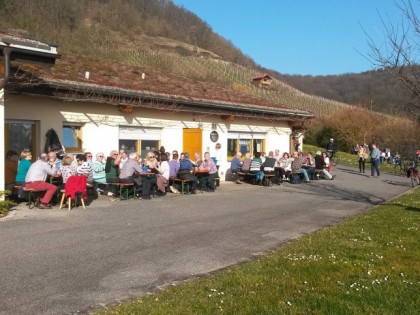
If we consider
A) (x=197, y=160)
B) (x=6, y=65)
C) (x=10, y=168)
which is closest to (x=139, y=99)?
(x=197, y=160)

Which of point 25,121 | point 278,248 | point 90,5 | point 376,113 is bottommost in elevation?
point 278,248

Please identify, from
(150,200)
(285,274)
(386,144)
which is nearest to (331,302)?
(285,274)

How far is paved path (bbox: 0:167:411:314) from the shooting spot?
5.17 meters

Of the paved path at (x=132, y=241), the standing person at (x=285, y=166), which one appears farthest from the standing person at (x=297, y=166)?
the paved path at (x=132, y=241)

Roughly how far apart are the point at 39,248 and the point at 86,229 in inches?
61.2

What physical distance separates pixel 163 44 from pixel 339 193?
52898 millimetres

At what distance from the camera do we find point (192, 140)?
1670 cm

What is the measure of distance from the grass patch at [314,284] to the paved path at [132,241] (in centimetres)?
53

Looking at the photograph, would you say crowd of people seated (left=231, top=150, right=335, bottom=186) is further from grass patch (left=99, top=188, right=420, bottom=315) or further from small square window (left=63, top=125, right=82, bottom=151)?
grass patch (left=99, top=188, right=420, bottom=315)

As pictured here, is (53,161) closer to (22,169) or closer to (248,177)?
(22,169)

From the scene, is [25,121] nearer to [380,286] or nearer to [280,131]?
[380,286]

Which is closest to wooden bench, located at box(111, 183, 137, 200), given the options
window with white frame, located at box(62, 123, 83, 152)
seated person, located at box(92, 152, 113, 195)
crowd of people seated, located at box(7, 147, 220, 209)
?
crowd of people seated, located at box(7, 147, 220, 209)

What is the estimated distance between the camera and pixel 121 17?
6278 cm

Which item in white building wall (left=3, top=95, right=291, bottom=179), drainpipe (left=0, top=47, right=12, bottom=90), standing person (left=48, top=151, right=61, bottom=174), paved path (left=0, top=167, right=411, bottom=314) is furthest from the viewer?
white building wall (left=3, top=95, right=291, bottom=179)
